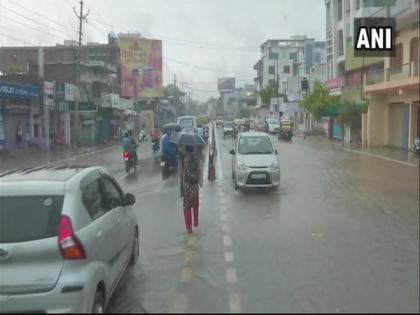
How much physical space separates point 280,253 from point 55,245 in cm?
438

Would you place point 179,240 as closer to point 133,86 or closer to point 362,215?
point 362,215

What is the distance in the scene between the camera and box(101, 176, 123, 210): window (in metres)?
6.61

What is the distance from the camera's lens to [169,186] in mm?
17938

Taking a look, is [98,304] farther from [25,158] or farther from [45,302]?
[25,158]

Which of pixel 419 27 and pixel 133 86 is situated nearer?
pixel 419 27

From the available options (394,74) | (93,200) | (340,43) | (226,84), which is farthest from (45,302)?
(226,84)

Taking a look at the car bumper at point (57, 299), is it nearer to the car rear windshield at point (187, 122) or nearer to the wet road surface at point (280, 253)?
the wet road surface at point (280, 253)

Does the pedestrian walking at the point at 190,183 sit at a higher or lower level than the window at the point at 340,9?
lower

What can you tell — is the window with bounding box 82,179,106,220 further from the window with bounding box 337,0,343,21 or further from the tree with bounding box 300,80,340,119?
the window with bounding box 337,0,343,21

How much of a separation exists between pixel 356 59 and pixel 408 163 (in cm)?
2031

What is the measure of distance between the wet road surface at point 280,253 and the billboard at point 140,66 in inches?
1975

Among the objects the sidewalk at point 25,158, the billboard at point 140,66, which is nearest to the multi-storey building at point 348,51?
the billboard at point 140,66

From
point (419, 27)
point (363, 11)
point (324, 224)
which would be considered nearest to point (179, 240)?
point (324, 224)

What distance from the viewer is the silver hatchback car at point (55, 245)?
192 inches
